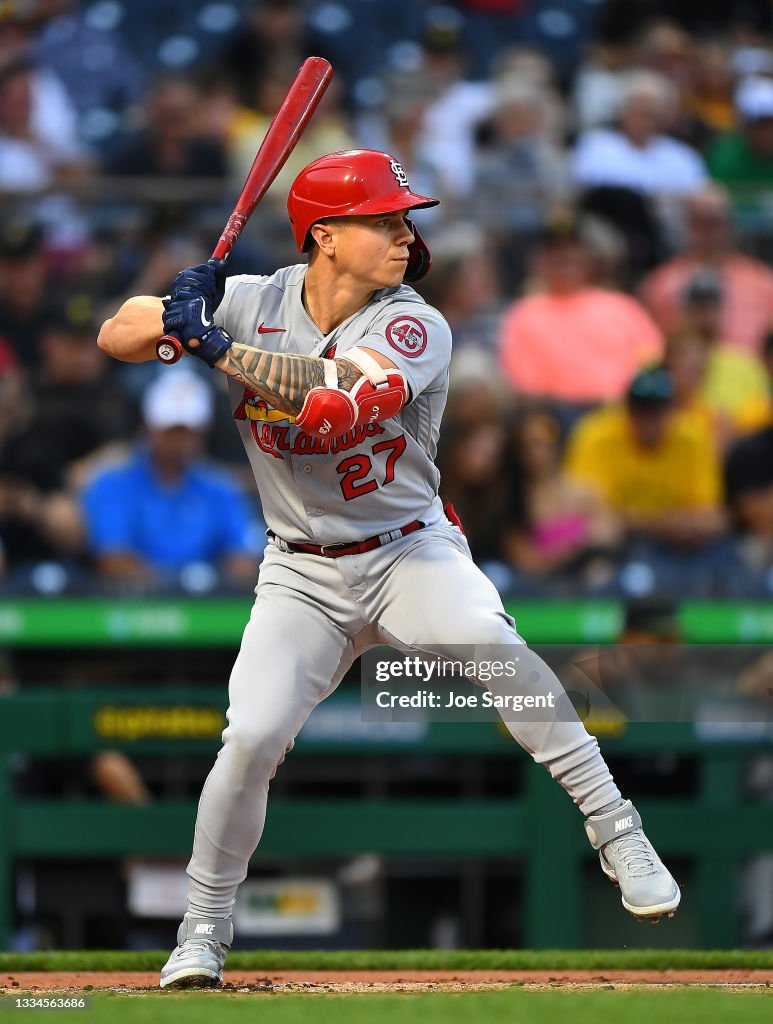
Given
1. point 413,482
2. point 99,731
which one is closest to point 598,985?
point 413,482

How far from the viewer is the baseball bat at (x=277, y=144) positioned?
3658mm

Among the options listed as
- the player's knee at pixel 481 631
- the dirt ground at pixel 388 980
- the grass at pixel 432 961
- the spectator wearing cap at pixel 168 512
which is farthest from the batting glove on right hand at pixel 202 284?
the spectator wearing cap at pixel 168 512

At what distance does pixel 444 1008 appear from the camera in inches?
124

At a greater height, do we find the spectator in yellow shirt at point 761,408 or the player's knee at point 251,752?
the spectator in yellow shirt at point 761,408

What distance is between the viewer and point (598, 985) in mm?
3668

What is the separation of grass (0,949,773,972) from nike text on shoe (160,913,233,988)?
1.80 feet

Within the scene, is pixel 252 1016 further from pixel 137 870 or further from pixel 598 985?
pixel 137 870

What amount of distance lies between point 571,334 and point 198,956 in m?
4.29

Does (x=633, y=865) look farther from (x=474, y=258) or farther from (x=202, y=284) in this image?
(x=474, y=258)

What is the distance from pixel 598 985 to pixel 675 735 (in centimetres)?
160

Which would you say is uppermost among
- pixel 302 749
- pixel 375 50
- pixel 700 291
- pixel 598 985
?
pixel 375 50

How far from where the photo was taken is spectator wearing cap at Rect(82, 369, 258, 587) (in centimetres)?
625

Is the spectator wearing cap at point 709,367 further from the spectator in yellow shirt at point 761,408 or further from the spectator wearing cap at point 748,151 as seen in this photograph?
the spectator wearing cap at point 748,151

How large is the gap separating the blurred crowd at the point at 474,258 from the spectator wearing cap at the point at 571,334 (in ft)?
0.04
